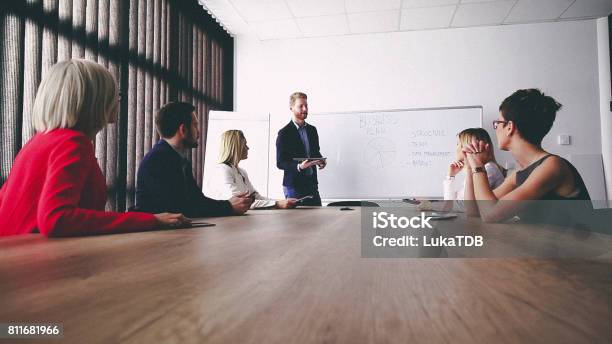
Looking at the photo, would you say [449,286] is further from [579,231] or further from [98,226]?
[98,226]

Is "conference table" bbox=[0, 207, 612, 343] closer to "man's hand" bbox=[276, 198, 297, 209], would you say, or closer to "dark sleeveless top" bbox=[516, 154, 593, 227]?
"dark sleeveless top" bbox=[516, 154, 593, 227]

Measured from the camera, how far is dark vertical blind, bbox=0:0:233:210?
1833 millimetres

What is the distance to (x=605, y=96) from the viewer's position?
384cm

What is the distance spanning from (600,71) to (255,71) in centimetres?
390

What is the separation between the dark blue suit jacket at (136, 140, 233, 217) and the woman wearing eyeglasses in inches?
42.0

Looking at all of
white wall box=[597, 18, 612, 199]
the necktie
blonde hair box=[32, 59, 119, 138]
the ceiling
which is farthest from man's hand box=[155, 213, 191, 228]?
white wall box=[597, 18, 612, 199]

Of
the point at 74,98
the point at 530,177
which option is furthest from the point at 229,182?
the point at 530,177

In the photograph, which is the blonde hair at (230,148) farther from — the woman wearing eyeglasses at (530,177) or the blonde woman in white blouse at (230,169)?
the woman wearing eyeglasses at (530,177)

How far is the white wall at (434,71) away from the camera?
3.91 meters

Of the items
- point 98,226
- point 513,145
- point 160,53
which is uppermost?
point 160,53

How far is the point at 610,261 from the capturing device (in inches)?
18.4

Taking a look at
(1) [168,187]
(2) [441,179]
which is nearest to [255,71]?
(2) [441,179]

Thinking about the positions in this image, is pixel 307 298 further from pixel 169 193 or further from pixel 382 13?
pixel 382 13

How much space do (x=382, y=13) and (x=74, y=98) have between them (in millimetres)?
3468
